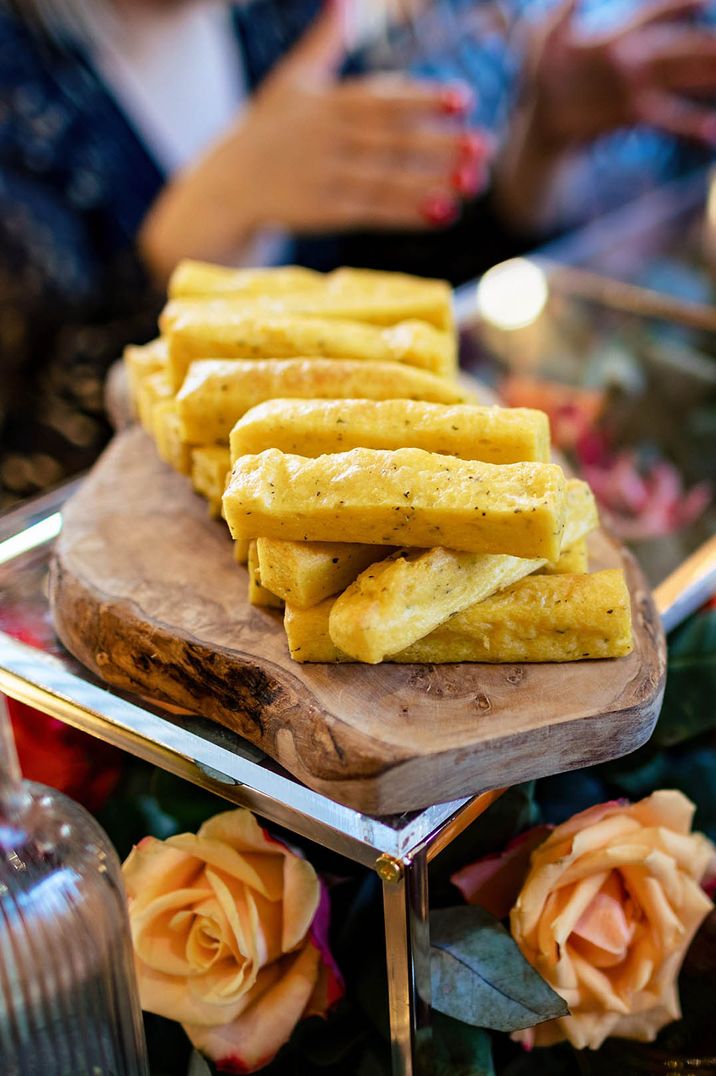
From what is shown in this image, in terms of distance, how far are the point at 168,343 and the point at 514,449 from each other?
0.30 m

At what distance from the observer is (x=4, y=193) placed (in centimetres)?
158

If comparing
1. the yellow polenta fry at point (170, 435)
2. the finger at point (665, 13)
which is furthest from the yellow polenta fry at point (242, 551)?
the finger at point (665, 13)

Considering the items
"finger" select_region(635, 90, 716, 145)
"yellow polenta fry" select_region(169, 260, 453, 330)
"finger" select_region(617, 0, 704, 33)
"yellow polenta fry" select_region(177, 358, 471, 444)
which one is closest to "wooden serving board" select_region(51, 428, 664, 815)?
"yellow polenta fry" select_region(177, 358, 471, 444)

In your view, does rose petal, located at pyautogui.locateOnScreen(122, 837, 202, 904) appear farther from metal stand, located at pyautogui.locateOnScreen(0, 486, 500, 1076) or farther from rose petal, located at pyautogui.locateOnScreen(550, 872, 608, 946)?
rose petal, located at pyautogui.locateOnScreen(550, 872, 608, 946)

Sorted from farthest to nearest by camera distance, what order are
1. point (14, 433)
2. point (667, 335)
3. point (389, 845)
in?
Result: 1. point (14, 433)
2. point (667, 335)
3. point (389, 845)

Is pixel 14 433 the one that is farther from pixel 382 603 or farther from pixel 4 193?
pixel 382 603

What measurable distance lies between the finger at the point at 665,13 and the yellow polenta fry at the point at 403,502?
138cm

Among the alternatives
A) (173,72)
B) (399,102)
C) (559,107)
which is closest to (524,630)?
(399,102)

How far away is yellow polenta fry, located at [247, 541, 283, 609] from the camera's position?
2.21ft

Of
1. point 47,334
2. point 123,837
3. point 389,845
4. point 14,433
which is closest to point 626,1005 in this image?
point 389,845

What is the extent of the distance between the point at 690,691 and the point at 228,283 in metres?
0.53

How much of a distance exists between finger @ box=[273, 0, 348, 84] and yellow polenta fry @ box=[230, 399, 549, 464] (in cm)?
130

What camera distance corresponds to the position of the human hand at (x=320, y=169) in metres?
1.54

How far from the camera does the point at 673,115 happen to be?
1683mm
